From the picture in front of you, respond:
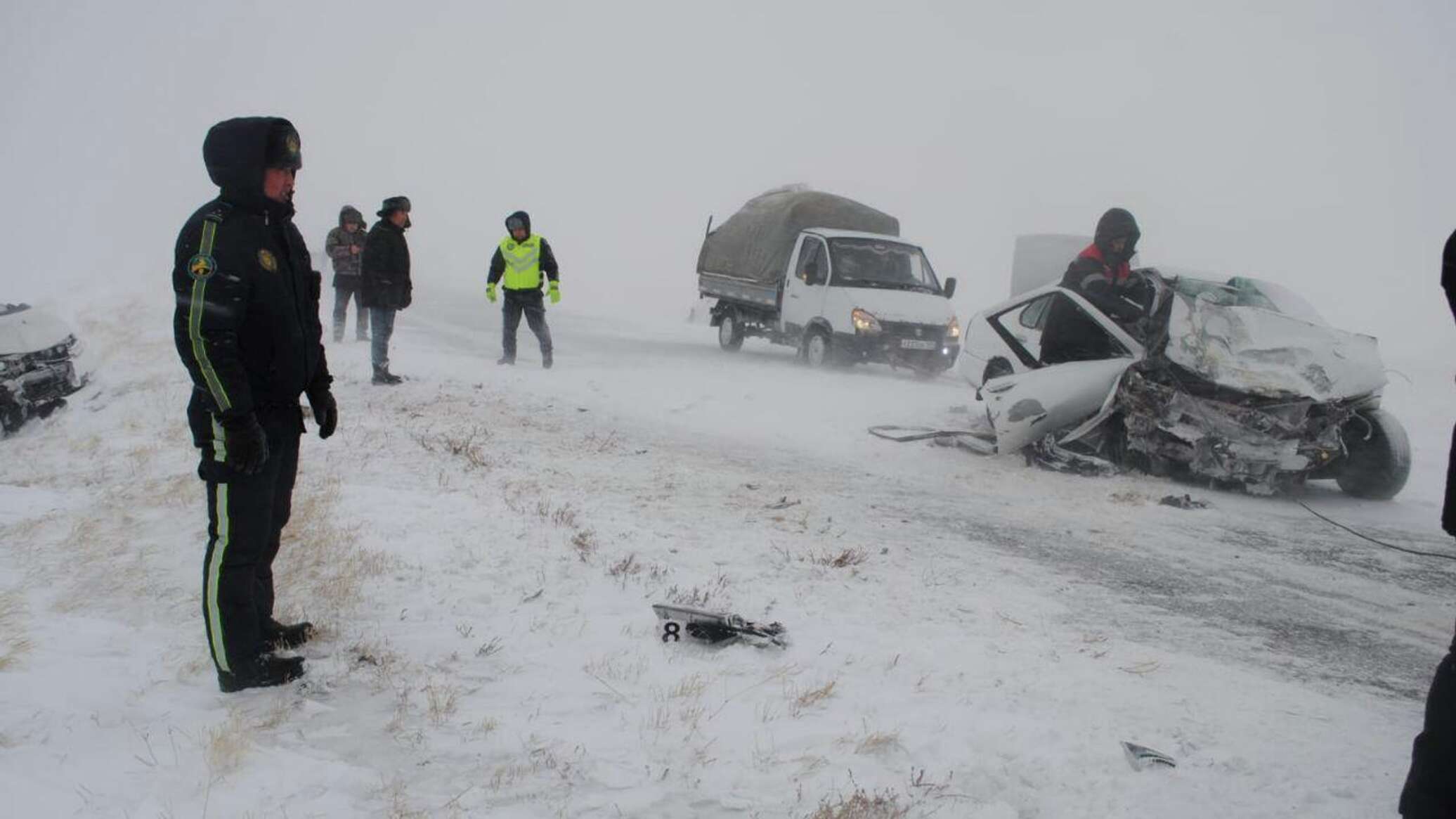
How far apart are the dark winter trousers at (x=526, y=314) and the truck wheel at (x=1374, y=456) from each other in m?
8.64

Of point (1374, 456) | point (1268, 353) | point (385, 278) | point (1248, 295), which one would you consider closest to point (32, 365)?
point (385, 278)

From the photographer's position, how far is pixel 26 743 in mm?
2850

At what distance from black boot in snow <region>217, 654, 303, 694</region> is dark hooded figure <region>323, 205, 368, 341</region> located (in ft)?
34.2

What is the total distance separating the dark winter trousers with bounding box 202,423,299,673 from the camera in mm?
3174

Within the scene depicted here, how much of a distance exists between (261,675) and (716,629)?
5.64ft

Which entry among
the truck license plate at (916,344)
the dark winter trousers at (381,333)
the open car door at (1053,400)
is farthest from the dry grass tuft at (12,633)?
the truck license plate at (916,344)

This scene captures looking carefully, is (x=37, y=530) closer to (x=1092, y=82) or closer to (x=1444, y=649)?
(x=1444, y=649)

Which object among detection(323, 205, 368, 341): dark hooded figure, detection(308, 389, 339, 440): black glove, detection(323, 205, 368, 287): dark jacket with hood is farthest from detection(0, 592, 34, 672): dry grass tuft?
detection(323, 205, 368, 287): dark jacket with hood

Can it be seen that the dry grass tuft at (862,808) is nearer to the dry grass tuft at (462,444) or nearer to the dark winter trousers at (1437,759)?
the dark winter trousers at (1437,759)

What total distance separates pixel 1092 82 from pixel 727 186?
197ft

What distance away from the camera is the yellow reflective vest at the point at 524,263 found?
1137 cm

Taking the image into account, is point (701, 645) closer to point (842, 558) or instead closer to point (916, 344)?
point (842, 558)

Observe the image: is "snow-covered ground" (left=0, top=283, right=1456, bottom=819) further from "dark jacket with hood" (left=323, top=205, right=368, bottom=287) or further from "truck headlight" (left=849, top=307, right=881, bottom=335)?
"dark jacket with hood" (left=323, top=205, right=368, bottom=287)

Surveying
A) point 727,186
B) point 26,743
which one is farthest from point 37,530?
point 727,186
